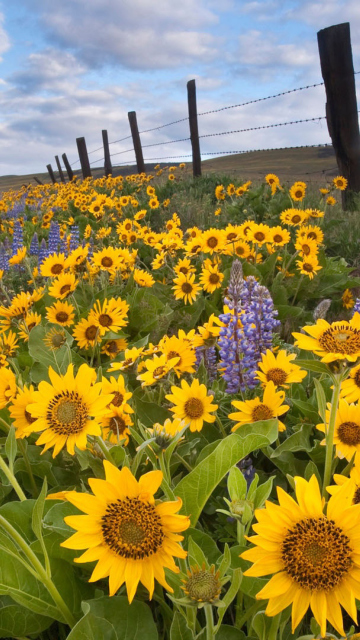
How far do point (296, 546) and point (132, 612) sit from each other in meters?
0.48

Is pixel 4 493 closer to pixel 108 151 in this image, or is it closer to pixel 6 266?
pixel 6 266

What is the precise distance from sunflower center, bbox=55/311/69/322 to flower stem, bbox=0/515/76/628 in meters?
1.60

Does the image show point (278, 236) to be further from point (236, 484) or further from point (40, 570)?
point (40, 570)

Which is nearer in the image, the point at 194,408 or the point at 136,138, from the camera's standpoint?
the point at 194,408

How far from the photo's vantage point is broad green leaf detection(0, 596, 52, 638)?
1.15 m

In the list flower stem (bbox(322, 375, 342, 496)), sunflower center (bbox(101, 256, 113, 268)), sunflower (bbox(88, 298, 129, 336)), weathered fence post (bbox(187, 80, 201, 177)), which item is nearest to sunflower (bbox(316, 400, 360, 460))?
flower stem (bbox(322, 375, 342, 496))

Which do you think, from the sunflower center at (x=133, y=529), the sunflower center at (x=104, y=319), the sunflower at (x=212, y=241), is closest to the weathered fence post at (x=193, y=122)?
the sunflower at (x=212, y=241)

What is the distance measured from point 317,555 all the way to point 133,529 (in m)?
0.29

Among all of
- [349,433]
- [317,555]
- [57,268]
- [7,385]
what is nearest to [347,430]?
[349,433]

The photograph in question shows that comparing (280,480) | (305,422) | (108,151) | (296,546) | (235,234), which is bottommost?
(280,480)

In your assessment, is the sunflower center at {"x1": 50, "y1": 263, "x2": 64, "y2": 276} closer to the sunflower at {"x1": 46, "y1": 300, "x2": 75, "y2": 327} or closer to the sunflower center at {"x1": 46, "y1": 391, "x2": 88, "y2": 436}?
the sunflower at {"x1": 46, "y1": 300, "x2": 75, "y2": 327}

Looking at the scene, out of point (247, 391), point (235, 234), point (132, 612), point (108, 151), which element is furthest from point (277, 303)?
point (108, 151)

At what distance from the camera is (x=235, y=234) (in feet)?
11.6

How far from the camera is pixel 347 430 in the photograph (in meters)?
1.25
